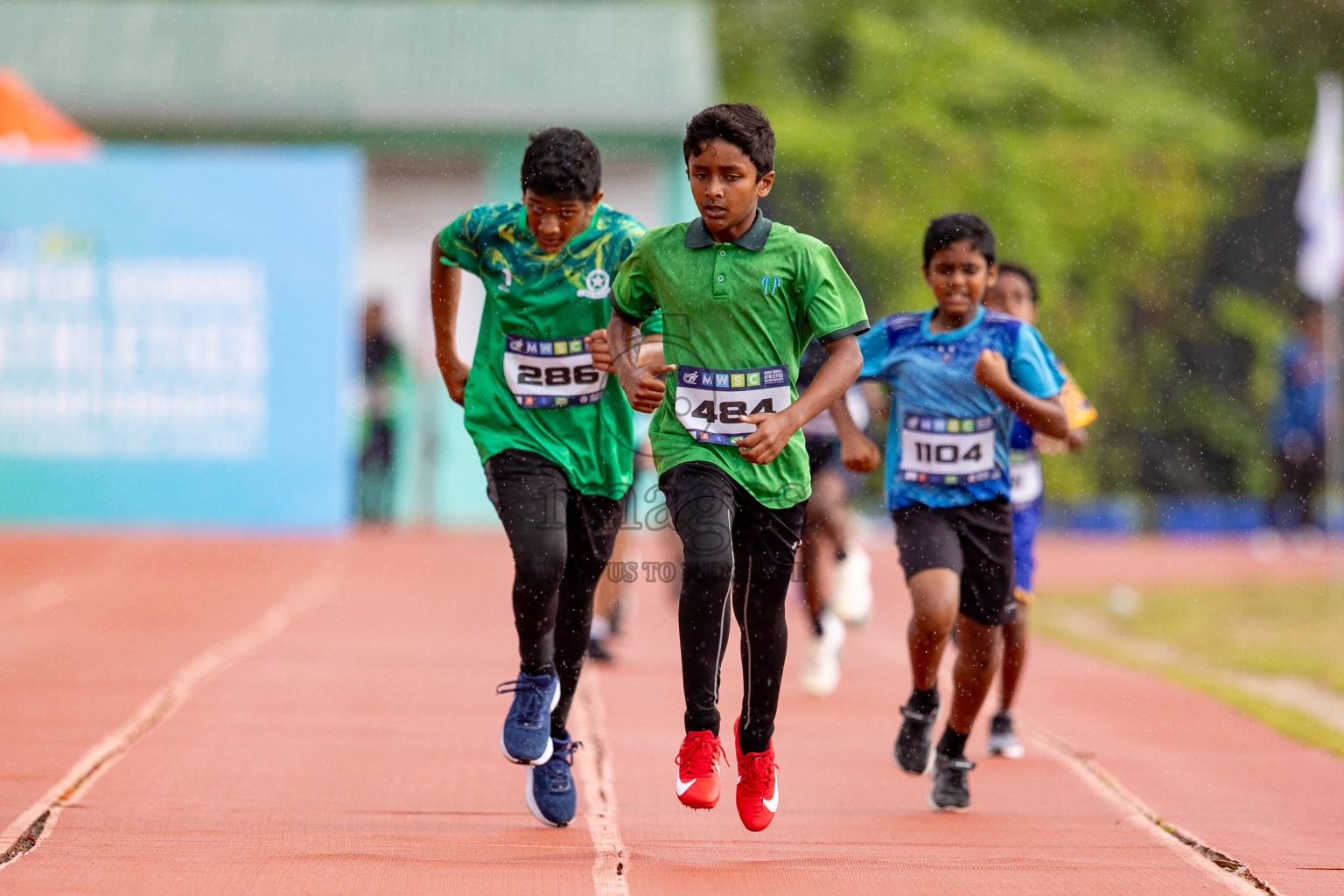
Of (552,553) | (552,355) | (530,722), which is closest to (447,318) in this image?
(552,355)

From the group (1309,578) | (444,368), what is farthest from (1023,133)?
(444,368)

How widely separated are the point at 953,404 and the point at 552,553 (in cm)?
153

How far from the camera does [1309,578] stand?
17078 mm

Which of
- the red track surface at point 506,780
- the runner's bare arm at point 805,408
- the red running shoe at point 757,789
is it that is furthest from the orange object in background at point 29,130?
the red running shoe at point 757,789

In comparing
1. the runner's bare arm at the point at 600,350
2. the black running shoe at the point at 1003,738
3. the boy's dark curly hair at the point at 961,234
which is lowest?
the black running shoe at the point at 1003,738

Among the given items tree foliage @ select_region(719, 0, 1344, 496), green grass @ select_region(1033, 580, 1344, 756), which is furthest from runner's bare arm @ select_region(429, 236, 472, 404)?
tree foliage @ select_region(719, 0, 1344, 496)

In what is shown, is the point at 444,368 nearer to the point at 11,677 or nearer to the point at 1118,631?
the point at 11,677

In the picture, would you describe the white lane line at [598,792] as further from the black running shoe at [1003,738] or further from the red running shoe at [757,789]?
the black running shoe at [1003,738]

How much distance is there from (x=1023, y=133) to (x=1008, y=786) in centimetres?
2003

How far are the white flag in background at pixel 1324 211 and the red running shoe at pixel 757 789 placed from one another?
14032 mm

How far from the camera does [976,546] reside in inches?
241

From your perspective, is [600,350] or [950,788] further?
[950,788]

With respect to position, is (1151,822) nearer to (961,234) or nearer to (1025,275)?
(961,234)

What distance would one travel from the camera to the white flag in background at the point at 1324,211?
17.6 metres
